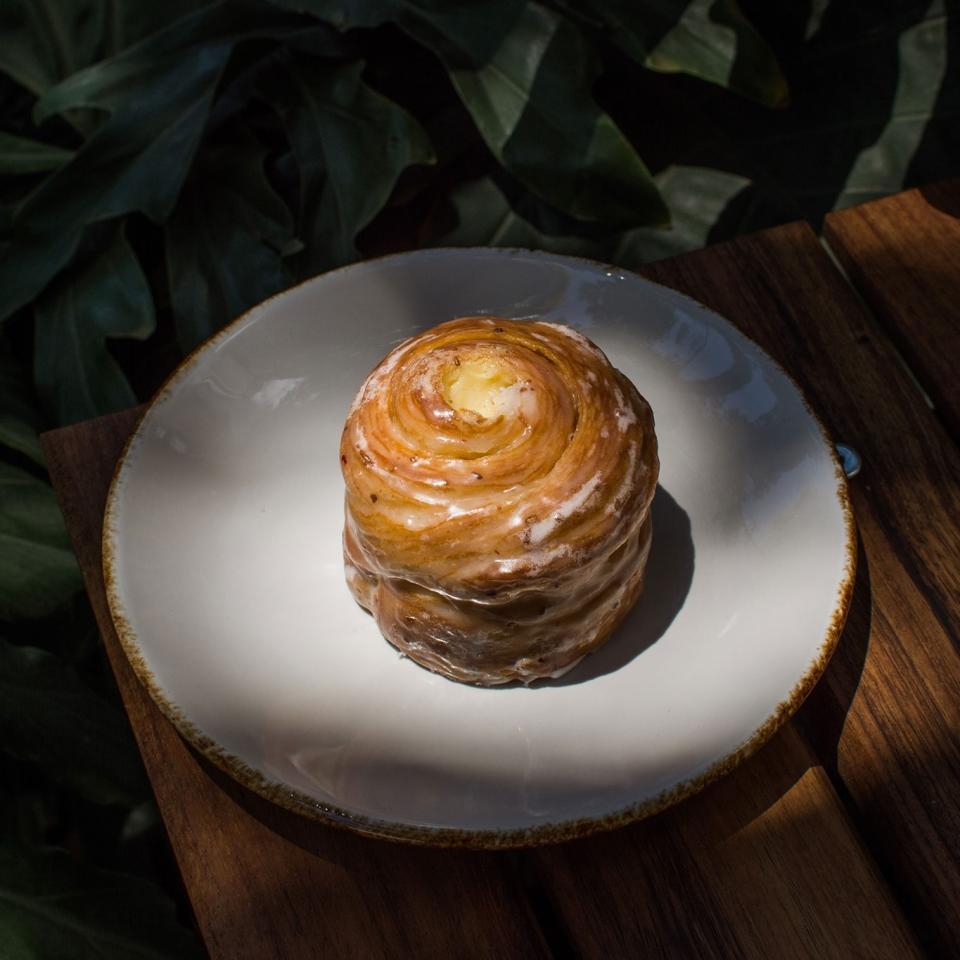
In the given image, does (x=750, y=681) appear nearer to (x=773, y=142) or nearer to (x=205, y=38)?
(x=773, y=142)

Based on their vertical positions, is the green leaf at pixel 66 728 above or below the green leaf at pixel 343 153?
below

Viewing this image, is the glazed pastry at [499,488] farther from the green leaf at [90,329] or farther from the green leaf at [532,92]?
the green leaf at [90,329]

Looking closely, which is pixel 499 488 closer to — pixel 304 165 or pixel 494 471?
pixel 494 471

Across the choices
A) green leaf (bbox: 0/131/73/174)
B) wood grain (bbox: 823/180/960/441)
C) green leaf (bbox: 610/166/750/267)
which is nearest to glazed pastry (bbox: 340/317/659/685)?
wood grain (bbox: 823/180/960/441)

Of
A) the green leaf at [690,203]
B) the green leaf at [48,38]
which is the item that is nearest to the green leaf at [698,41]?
the green leaf at [690,203]

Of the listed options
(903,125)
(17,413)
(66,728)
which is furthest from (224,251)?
(903,125)

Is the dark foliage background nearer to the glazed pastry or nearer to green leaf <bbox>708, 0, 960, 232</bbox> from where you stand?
green leaf <bbox>708, 0, 960, 232</bbox>
